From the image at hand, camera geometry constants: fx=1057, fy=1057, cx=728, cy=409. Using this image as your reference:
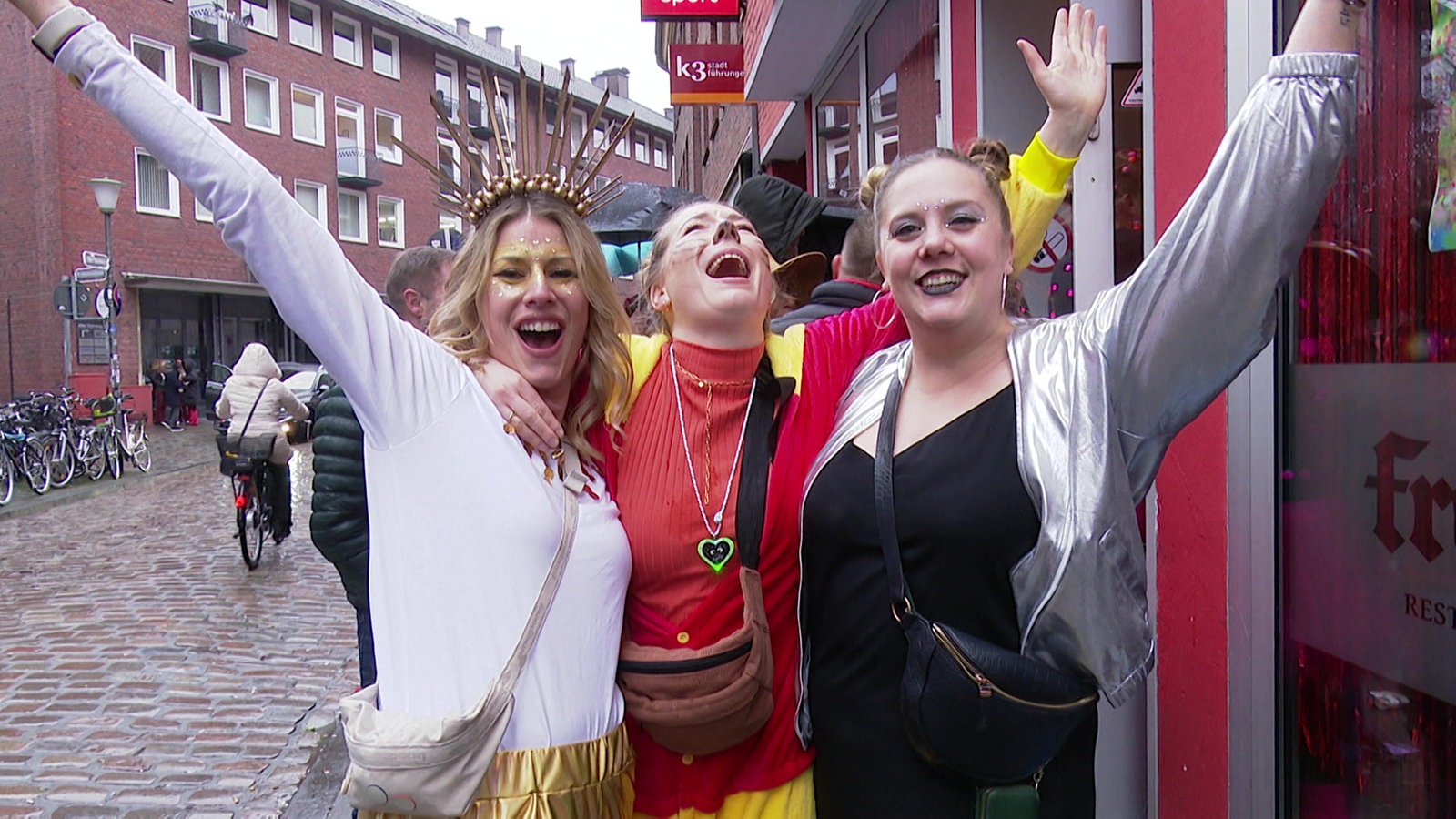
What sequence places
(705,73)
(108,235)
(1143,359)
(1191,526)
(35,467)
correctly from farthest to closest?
(108,235), (35,467), (705,73), (1191,526), (1143,359)

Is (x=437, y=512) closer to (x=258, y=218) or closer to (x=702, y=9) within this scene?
(x=258, y=218)

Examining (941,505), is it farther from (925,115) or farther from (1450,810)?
(925,115)

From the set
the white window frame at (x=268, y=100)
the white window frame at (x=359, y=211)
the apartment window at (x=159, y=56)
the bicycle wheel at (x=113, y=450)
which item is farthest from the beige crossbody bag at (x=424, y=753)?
the white window frame at (x=359, y=211)

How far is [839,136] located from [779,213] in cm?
491

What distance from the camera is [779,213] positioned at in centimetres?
424

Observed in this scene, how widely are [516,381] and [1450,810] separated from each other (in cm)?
175

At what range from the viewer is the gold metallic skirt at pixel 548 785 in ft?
5.66

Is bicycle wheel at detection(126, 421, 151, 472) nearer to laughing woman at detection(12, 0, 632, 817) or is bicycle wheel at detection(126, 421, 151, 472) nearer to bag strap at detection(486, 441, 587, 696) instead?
laughing woman at detection(12, 0, 632, 817)

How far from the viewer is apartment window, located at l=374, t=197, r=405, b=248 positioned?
34594mm

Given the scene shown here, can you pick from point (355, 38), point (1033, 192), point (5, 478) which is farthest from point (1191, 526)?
point (355, 38)

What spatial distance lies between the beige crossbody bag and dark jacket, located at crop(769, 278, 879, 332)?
1790 millimetres

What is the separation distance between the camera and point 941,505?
1.73m

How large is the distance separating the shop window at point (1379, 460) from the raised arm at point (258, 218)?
5.07 feet

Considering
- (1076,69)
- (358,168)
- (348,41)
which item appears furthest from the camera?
(348,41)
